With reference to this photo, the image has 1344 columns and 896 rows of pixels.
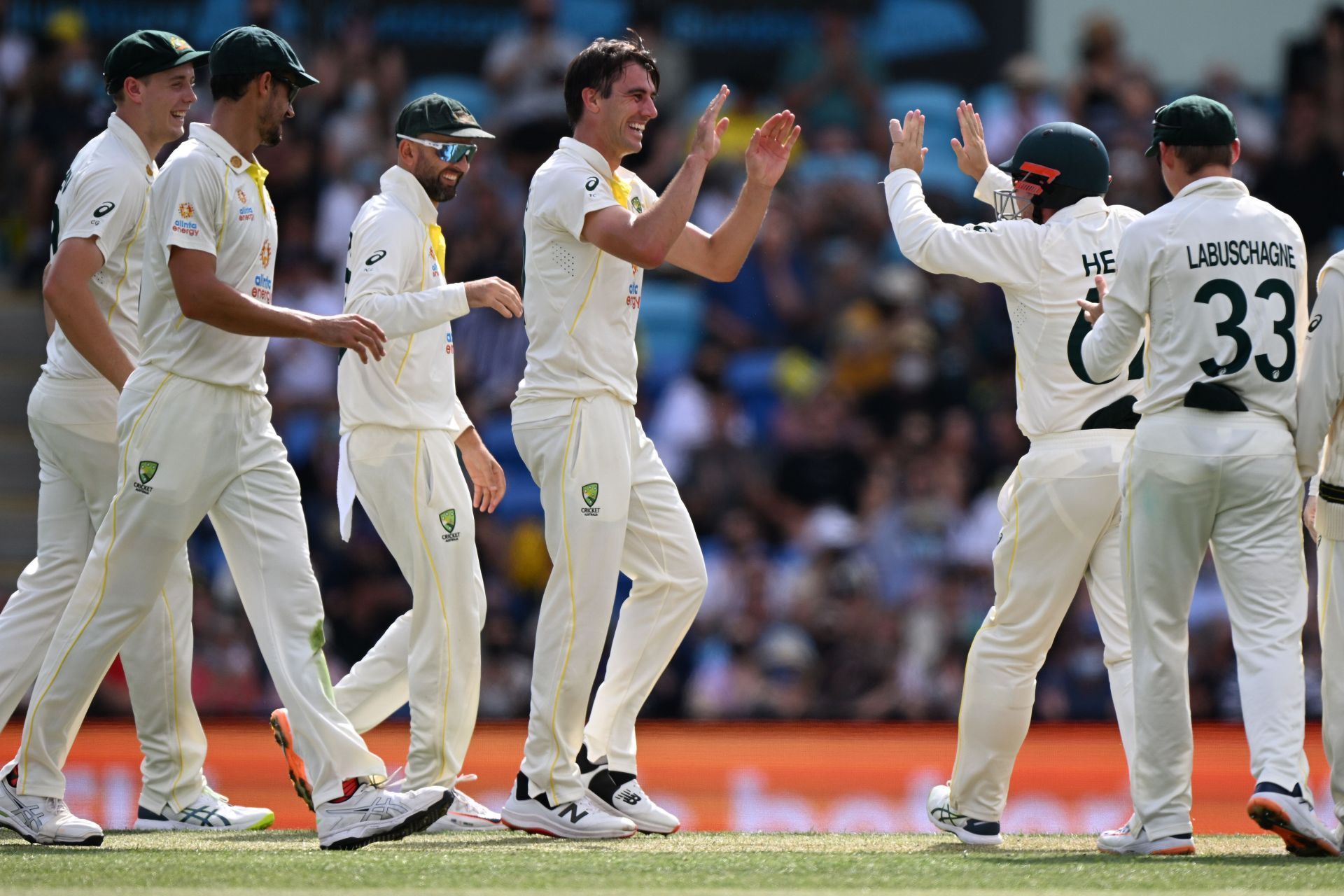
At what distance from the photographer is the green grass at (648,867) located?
15.3ft

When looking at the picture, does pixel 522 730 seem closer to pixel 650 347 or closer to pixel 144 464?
pixel 650 347

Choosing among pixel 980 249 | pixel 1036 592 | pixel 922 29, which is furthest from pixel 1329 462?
pixel 922 29

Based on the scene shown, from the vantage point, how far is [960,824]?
5863 millimetres

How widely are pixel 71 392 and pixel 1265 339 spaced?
13.1ft

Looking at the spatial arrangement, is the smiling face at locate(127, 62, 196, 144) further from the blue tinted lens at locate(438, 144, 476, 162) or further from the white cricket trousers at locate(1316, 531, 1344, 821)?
the white cricket trousers at locate(1316, 531, 1344, 821)

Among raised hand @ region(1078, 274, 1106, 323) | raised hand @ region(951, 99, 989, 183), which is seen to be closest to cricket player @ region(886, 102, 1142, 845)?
raised hand @ region(1078, 274, 1106, 323)

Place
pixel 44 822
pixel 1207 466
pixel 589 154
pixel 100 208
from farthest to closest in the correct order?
pixel 589 154
pixel 100 208
pixel 44 822
pixel 1207 466

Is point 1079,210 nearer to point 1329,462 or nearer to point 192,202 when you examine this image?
point 1329,462

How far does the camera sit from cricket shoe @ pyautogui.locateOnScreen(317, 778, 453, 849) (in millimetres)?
→ 5316

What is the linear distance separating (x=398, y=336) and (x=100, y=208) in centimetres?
110

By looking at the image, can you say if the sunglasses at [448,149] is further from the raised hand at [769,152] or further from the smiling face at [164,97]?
the raised hand at [769,152]

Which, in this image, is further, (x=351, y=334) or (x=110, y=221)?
(x=110, y=221)

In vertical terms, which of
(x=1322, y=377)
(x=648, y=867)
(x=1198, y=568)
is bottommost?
(x=648, y=867)

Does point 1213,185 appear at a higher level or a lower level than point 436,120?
lower
